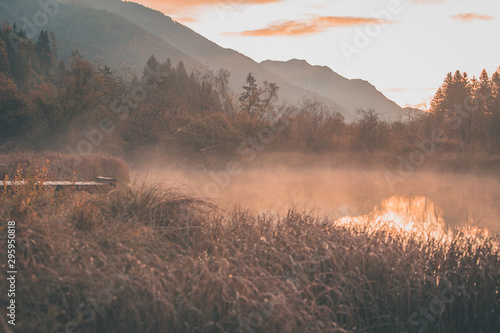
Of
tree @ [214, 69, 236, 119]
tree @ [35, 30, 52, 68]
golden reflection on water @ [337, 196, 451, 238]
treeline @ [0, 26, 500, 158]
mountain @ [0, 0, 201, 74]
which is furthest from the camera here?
mountain @ [0, 0, 201, 74]

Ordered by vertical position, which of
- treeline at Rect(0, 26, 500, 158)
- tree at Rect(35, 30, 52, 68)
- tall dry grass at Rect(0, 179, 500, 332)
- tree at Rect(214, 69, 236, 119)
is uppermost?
tree at Rect(35, 30, 52, 68)

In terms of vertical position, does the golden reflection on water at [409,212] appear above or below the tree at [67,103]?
below

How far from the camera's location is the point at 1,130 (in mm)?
17984

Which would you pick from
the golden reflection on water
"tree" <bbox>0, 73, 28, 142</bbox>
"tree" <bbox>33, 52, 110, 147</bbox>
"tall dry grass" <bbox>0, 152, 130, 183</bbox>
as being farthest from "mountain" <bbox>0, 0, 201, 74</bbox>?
the golden reflection on water

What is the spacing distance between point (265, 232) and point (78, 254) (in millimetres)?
2290

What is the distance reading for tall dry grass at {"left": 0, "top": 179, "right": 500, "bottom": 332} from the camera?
306cm

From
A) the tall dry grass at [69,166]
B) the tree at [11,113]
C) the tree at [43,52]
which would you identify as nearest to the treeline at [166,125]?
the tree at [11,113]

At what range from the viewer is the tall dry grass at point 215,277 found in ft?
10.1

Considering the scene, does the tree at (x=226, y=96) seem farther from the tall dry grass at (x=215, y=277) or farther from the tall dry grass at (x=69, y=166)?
the tall dry grass at (x=215, y=277)

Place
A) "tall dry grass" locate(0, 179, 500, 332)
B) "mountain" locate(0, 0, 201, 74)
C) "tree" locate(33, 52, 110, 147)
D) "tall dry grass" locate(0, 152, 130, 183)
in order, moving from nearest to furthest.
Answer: "tall dry grass" locate(0, 179, 500, 332) → "tall dry grass" locate(0, 152, 130, 183) → "tree" locate(33, 52, 110, 147) → "mountain" locate(0, 0, 201, 74)

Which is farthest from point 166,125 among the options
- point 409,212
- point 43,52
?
point 43,52

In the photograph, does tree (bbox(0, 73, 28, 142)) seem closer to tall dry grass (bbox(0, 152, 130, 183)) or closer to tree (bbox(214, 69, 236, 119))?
tall dry grass (bbox(0, 152, 130, 183))

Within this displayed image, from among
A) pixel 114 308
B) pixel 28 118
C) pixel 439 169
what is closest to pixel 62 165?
pixel 114 308

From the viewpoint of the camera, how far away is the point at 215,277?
129 inches
